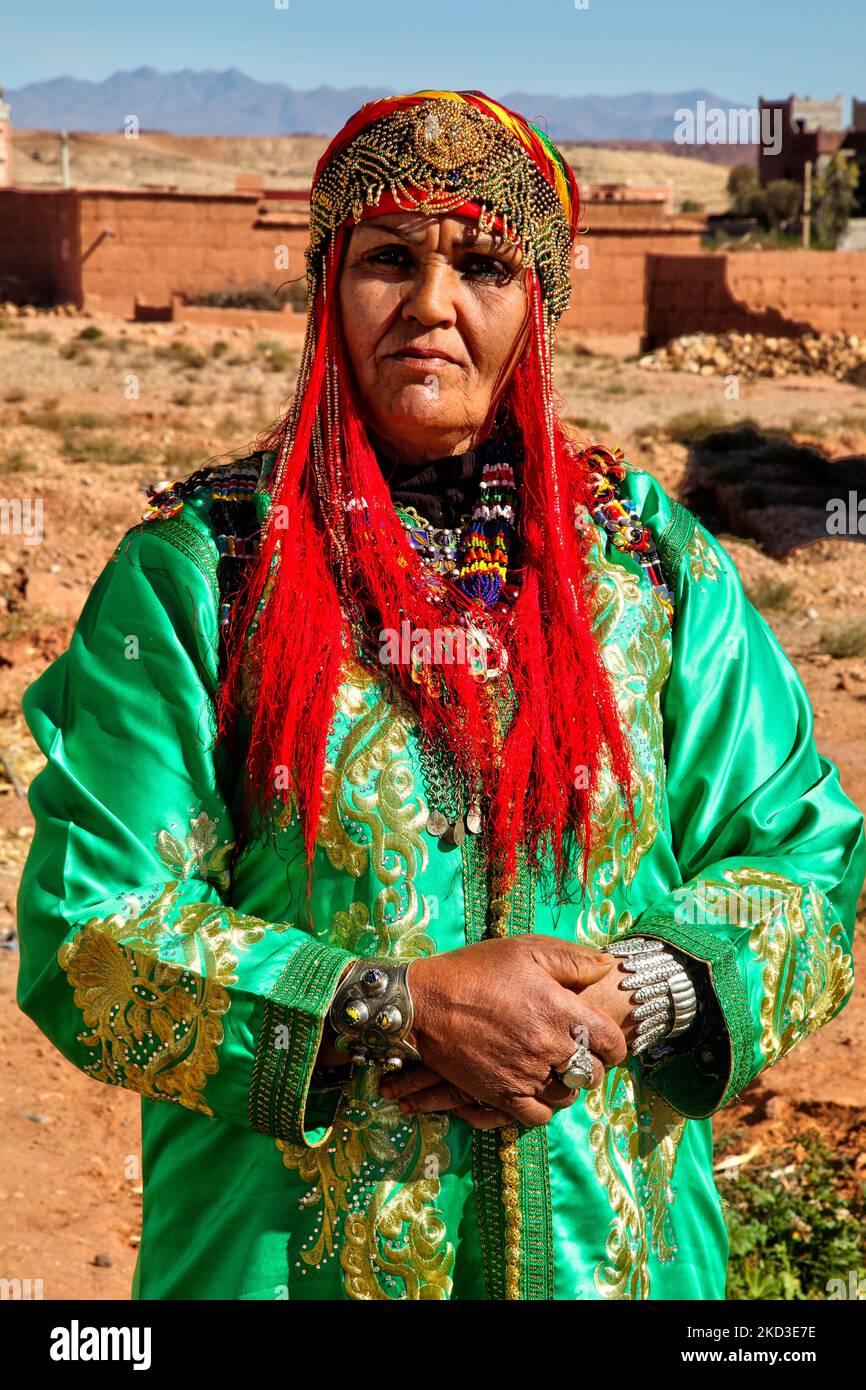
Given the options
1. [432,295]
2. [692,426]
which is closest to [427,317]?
[432,295]

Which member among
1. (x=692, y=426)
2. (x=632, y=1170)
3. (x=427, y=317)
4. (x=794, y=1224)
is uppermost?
(x=692, y=426)

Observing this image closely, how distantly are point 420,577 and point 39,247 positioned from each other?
27.6 metres

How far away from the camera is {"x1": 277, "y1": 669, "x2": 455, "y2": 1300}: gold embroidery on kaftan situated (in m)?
1.64

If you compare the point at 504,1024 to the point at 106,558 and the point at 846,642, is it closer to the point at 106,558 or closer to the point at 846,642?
the point at 846,642

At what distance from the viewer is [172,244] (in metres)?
26.4

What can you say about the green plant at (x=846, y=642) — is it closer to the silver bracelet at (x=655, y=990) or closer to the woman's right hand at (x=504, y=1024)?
the silver bracelet at (x=655, y=990)

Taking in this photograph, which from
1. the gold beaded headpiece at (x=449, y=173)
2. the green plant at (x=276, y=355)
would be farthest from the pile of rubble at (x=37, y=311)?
the gold beaded headpiece at (x=449, y=173)

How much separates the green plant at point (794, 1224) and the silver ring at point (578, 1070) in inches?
86.0

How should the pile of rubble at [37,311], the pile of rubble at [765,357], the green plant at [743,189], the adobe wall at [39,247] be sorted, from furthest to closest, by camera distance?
the green plant at [743,189] → the adobe wall at [39,247] → the pile of rubble at [37,311] → the pile of rubble at [765,357]

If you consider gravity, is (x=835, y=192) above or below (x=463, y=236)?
above

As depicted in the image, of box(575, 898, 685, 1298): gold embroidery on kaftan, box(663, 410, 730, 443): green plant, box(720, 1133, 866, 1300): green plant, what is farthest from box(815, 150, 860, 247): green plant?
box(575, 898, 685, 1298): gold embroidery on kaftan

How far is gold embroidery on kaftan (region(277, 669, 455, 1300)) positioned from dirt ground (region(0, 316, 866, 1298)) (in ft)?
7.15

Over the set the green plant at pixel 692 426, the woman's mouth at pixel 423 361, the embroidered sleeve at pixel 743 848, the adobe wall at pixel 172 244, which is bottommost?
the embroidered sleeve at pixel 743 848

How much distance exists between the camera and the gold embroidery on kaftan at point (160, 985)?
1.54 meters
